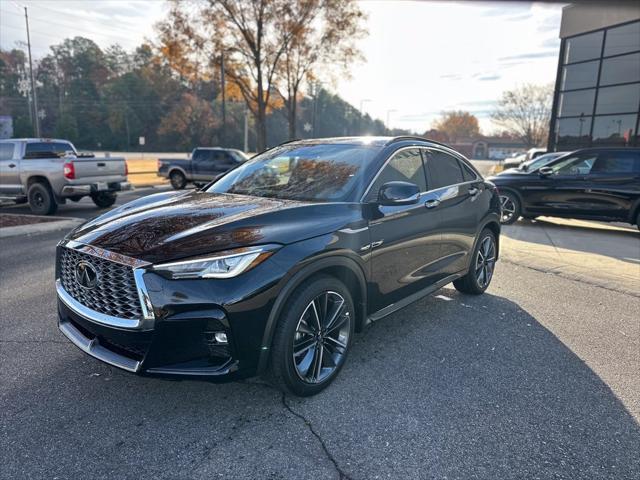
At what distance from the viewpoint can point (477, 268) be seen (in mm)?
4996

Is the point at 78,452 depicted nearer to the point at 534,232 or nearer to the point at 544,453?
the point at 544,453

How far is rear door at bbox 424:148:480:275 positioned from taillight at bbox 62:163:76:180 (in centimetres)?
926

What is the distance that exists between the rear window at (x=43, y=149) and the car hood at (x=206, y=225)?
946 centimetres

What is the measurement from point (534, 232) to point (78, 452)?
9.10 meters

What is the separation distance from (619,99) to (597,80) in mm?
1550

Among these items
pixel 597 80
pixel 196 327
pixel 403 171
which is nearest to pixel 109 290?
pixel 196 327

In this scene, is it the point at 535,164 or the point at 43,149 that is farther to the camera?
the point at 535,164

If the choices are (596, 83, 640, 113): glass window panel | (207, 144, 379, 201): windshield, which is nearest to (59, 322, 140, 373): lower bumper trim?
(207, 144, 379, 201): windshield

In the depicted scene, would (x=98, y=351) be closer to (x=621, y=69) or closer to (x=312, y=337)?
(x=312, y=337)

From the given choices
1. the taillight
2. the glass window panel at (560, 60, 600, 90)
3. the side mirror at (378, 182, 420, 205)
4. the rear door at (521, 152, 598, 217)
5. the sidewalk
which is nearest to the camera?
the side mirror at (378, 182, 420, 205)

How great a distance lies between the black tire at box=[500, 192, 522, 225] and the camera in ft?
32.4

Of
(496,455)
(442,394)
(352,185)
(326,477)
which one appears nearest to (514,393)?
(442,394)

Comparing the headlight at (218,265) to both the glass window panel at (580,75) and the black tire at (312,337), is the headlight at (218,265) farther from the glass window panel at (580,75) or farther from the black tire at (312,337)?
the glass window panel at (580,75)

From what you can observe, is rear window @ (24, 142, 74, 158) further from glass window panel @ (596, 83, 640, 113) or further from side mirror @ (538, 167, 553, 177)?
glass window panel @ (596, 83, 640, 113)
